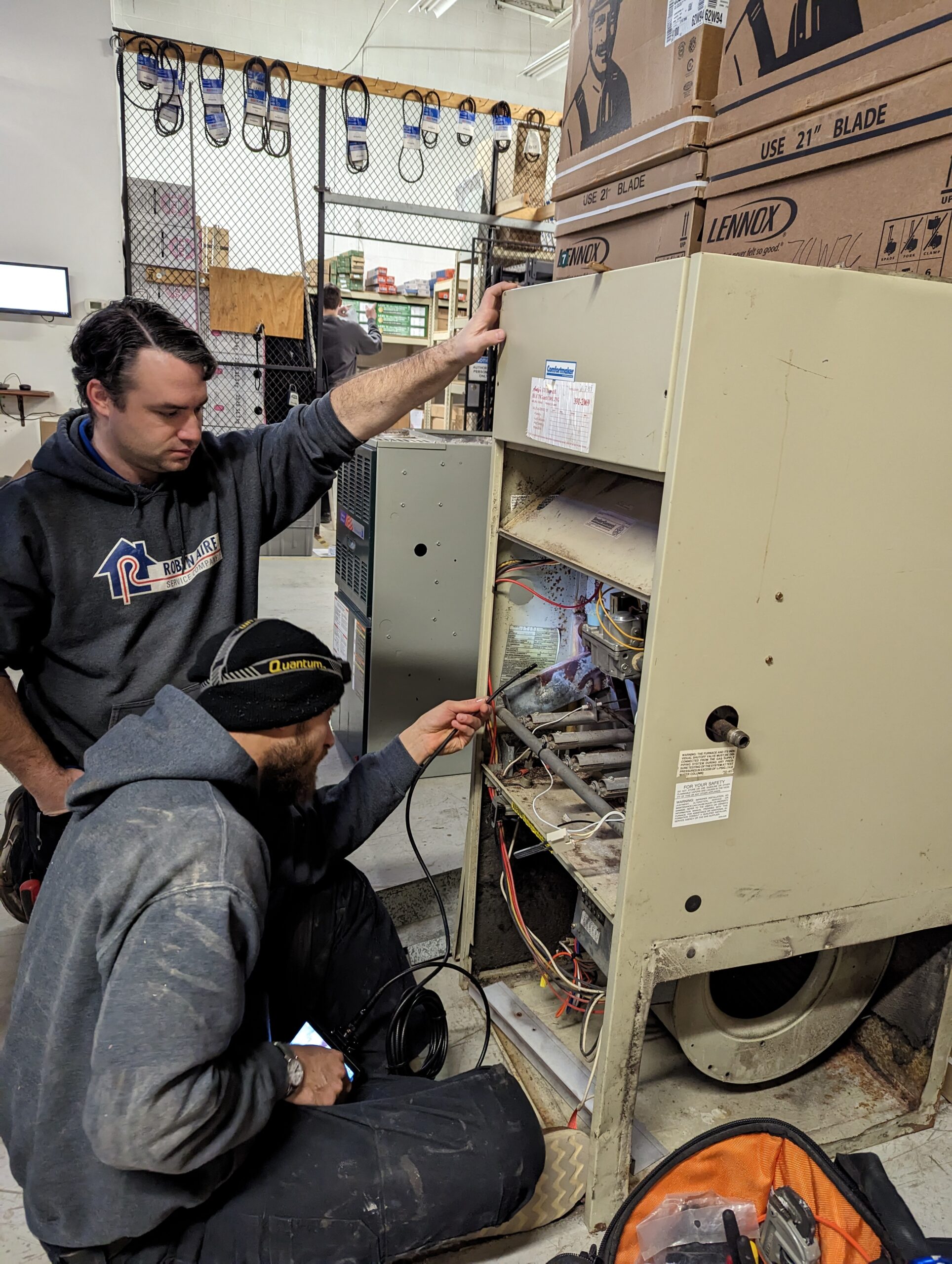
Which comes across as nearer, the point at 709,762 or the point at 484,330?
the point at 709,762

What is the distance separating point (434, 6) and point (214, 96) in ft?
7.79

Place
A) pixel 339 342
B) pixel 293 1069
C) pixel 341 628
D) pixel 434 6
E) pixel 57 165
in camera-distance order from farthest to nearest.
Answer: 1. pixel 434 6
2. pixel 57 165
3. pixel 339 342
4. pixel 341 628
5. pixel 293 1069

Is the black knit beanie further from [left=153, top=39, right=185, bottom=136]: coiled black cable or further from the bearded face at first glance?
[left=153, top=39, right=185, bottom=136]: coiled black cable

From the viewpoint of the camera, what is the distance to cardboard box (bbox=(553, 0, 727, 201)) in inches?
48.9

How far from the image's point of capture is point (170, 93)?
5430 mm

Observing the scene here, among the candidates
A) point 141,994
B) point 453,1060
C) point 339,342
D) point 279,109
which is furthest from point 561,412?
point 279,109

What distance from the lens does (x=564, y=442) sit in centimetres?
123

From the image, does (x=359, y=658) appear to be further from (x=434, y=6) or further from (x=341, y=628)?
(x=434, y=6)

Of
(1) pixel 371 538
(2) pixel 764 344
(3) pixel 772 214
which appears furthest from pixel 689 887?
(1) pixel 371 538

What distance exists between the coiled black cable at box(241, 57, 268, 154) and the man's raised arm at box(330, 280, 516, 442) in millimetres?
4382

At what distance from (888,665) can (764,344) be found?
51cm

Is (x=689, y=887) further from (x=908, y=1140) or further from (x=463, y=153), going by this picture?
(x=463, y=153)

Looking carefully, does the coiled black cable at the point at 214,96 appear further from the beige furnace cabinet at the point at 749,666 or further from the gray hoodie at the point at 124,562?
the beige furnace cabinet at the point at 749,666

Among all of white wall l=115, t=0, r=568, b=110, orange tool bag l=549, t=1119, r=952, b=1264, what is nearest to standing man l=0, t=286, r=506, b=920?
orange tool bag l=549, t=1119, r=952, b=1264
